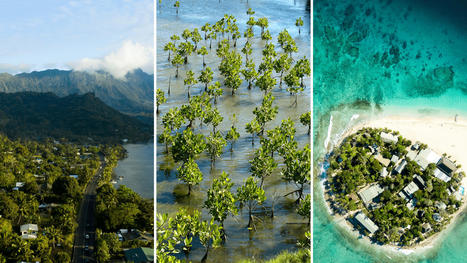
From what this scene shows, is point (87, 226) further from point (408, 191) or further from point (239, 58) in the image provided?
point (408, 191)

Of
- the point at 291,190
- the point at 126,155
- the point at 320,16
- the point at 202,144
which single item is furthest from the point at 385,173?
the point at 126,155

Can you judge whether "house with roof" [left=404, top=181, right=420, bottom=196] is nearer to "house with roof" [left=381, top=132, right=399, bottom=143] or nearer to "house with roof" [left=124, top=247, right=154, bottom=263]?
"house with roof" [left=381, top=132, right=399, bottom=143]

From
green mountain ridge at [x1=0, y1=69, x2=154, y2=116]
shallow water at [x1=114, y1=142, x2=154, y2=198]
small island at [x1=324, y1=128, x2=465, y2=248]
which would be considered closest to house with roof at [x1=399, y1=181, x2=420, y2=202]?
small island at [x1=324, y1=128, x2=465, y2=248]

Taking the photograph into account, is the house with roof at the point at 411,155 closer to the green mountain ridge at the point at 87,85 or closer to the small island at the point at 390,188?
the small island at the point at 390,188

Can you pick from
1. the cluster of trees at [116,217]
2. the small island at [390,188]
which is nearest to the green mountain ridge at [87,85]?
the cluster of trees at [116,217]

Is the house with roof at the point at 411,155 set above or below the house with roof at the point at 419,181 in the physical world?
above

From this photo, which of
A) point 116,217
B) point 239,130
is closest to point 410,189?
point 239,130
